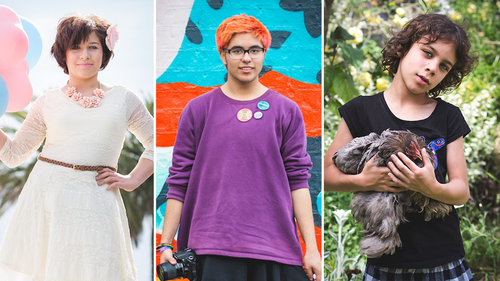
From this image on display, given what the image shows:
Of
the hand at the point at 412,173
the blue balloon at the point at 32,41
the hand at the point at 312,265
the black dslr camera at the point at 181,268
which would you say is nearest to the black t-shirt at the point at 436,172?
the hand at the point at 412,173

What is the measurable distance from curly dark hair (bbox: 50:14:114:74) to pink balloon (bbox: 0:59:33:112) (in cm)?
34

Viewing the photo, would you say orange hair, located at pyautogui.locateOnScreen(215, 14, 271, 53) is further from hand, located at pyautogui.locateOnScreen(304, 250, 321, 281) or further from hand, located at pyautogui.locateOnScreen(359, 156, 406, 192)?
hand, located at pyautogui.locateOnScreen(304, 250, 321, 281)

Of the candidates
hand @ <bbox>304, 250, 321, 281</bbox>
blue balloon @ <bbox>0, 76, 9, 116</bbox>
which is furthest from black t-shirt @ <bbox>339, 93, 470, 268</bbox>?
blue balloon @ <bbox>0, 76, 9, 116</bbox>

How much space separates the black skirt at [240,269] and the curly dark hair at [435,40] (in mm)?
1104

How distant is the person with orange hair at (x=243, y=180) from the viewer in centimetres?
246

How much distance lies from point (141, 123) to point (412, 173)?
4.49 ft

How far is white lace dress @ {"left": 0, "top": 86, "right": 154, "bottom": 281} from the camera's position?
2752 mm

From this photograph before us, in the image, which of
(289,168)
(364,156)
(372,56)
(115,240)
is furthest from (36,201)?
(372,56)

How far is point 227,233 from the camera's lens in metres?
2.45

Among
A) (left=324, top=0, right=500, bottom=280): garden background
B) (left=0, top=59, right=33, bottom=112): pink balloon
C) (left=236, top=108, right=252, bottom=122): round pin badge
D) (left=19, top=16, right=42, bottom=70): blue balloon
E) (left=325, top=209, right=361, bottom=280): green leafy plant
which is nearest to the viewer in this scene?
(left=236, top=108, right=252, bottom=122): round pin badge

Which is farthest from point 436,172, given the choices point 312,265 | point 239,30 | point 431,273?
point 239,30

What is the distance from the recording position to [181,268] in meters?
2.41

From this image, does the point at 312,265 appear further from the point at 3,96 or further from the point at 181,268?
the point at 3,96

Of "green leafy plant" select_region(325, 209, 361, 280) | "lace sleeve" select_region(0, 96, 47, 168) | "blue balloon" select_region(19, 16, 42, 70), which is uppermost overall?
"blue balloon" select_region(19, 16, 42, 70)
